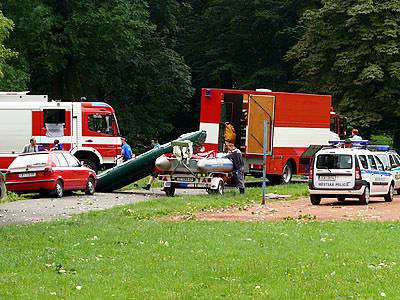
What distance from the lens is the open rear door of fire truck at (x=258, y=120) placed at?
37219 mm

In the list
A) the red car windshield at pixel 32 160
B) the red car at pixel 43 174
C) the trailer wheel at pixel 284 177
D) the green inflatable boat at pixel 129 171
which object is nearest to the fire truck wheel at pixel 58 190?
the red car at pixel 43 174

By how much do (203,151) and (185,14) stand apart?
3710 centimetres

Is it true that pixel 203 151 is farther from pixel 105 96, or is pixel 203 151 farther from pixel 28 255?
pixel 105 96

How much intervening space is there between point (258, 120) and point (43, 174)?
34.5 ft

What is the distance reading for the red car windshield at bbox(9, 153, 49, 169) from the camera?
30578 mm

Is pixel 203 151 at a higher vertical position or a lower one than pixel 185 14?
lower

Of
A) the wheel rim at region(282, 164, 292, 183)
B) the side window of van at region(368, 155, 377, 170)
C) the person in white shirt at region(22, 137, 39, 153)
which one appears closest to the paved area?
the person in white shirt at region(22, 137, 39, 153)

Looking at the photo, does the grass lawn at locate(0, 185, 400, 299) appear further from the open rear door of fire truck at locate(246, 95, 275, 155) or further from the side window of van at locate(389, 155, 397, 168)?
the open rear door of fire truck at locate(246, 95, 275, 155)

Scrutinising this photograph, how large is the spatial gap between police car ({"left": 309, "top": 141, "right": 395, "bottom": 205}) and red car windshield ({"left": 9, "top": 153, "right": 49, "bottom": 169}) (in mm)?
8802

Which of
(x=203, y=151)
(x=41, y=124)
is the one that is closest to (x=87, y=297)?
(x=203, y=151)

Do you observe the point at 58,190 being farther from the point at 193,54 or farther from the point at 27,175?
the point at 193,54

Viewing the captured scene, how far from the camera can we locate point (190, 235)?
17.5 m

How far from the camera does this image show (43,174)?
98.9 ft

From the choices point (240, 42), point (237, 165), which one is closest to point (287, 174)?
point (237, 165)
